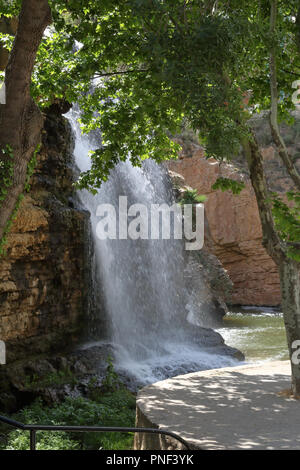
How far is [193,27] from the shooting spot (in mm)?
6312

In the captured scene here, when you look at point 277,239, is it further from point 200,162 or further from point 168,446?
point 200,162

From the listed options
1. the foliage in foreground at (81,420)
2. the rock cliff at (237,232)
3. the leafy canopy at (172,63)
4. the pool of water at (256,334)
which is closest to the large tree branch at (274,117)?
the leafy canopy at (172,63)

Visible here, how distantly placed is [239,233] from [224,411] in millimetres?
25171

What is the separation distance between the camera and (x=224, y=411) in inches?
232

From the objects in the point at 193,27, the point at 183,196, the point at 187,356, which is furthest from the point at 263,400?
the point at 183,196

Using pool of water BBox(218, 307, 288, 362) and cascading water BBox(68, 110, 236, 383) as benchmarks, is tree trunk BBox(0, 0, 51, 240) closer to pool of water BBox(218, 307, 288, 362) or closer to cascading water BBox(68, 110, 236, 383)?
cascading water BBox(68, 110, 236, 383)

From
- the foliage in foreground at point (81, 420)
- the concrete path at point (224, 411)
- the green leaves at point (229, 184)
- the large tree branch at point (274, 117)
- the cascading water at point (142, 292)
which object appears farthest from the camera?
the cascading water at point (142, 292)

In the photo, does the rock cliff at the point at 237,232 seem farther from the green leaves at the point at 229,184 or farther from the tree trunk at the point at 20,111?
the tree trunk at the point at 20,111

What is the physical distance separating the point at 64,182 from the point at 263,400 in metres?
9.01

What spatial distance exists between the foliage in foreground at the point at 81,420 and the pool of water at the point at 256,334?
5.80 metres

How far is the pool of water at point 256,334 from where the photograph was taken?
1557cm

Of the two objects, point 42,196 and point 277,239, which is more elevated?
point 42,196

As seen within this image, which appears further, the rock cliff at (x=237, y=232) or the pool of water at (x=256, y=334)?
the rock cliff at (x=237, y=232)

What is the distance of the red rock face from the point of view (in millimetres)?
30516
